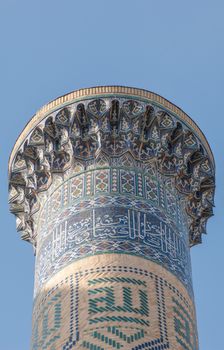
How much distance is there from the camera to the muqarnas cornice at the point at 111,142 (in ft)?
31.1

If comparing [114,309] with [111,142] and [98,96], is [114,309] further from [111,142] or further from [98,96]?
[98,96]

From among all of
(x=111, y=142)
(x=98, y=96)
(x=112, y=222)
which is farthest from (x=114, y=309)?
(x=98, y=96)

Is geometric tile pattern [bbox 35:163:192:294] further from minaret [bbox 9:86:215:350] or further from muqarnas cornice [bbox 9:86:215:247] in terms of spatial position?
muqarnas cornice [bbox 9:86:215:247]

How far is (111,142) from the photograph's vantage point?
947cm

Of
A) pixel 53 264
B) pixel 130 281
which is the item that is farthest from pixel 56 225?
pixel 130 281

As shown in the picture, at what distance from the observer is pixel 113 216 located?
344 inches

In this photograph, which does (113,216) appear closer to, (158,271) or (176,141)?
(158,271)

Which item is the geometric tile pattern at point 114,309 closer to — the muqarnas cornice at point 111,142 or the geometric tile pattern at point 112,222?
the geometric tile pattern at point 112,222

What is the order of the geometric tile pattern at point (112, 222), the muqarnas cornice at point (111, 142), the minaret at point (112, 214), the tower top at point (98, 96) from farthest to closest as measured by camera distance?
the tower top at point (98, 96) → the muqarnas cornice at point (111, 142) → the geometric tile pattern at point (112, 222) → the minaret at point (112, 214)

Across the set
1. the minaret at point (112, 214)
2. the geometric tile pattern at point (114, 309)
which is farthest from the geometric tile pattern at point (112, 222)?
the geometric tile pattern at point (114, 309)

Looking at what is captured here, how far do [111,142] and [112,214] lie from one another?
94cm

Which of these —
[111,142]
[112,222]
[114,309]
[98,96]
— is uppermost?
[98,96]

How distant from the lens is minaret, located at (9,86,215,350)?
809cm

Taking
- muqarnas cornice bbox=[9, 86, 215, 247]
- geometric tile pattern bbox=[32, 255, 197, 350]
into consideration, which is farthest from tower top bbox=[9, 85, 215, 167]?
geometric tile pattern bbox=[32, 255, 197, 350]
